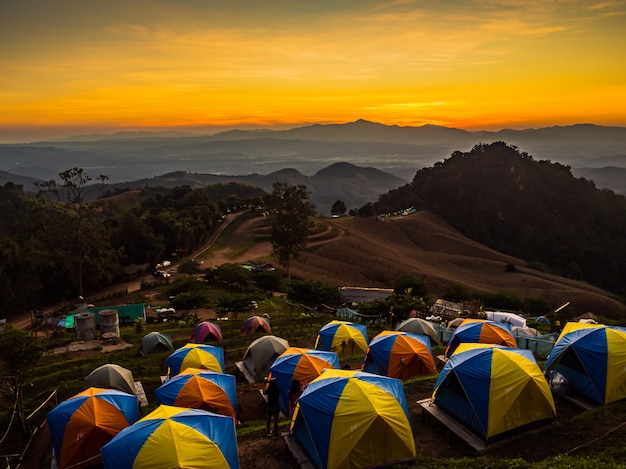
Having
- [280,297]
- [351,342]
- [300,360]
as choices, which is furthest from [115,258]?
[300,360]

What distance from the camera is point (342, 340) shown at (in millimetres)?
20078

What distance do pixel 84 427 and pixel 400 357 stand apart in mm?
10072

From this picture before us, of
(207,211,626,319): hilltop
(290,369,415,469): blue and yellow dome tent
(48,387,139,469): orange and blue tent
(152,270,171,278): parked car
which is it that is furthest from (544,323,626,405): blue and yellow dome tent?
(207,211,626,319): hilltop

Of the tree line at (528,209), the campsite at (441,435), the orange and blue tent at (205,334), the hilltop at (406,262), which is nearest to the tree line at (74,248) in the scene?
the hilltop at (406,262)

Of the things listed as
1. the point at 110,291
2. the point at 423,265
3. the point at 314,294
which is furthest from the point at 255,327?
the point at 423,265

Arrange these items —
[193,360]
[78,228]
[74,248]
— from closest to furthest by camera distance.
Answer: [193,360], [78,228], [74,248]

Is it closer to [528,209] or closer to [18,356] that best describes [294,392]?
[18,356]

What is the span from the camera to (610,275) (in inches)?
3853

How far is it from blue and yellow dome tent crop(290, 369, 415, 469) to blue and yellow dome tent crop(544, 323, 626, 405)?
5.48 meters

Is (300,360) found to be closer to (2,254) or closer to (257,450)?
(257,450)

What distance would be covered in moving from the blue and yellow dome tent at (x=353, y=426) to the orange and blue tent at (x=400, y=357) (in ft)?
17.7

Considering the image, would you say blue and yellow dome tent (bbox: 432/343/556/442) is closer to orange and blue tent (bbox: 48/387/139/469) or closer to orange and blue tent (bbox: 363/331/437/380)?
orange and blue tent (bbox: 363/331/437/380)

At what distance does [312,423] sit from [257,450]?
1.91 metres

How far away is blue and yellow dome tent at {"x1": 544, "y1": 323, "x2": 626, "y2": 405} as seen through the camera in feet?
40.3
